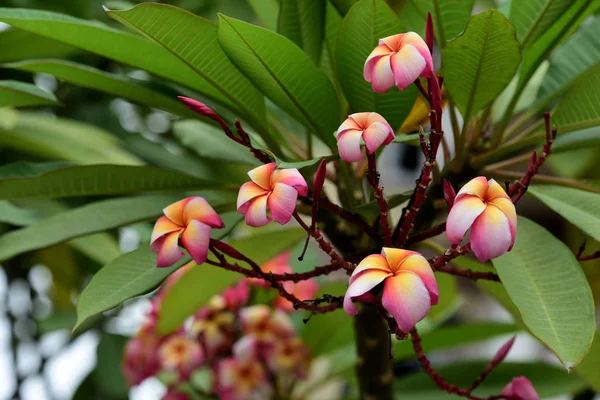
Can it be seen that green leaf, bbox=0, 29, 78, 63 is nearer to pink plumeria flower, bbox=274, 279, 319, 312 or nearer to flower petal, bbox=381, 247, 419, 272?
pink plumeria flower, bbox=274, 279, 319, 312

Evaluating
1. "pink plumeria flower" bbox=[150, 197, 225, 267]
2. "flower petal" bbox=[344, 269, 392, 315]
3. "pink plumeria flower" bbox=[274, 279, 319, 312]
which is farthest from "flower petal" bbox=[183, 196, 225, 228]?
"pink plumeria flower" bbox=[274, 279, 319, 312]

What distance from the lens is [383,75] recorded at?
0.45m

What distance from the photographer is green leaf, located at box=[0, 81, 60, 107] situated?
620 mm

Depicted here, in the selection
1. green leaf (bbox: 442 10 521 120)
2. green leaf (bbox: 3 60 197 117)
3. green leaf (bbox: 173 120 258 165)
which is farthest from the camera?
green leaf (bbox: 173 120 258 165)

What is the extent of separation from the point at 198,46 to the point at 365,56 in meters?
0.14

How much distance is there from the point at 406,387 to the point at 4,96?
66 cm

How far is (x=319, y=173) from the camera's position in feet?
1.51

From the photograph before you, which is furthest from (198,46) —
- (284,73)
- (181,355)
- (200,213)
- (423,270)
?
(181,355)

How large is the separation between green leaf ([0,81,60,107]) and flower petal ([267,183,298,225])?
11.9 inches

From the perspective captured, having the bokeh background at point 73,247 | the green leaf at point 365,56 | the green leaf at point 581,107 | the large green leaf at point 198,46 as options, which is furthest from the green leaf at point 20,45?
the green leaf at point 581,107

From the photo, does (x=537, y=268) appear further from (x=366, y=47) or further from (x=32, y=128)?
(x=32, y=128)

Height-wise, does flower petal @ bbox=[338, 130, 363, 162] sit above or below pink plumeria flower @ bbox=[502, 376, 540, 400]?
above

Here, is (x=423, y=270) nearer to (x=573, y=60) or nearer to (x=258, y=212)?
(x=258, y=212)

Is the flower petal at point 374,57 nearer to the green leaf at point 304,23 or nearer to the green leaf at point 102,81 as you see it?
the green leaf at point 304,23
